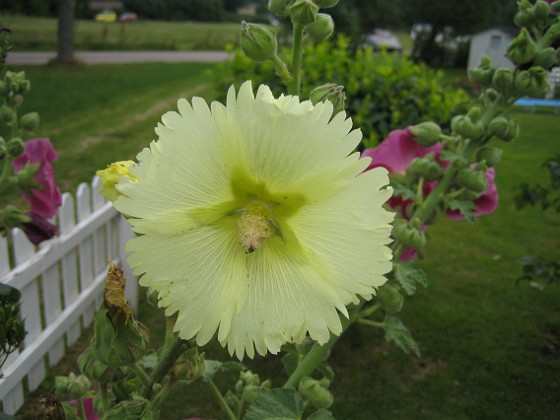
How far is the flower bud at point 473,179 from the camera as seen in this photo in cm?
116

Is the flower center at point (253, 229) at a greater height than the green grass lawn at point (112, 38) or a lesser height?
greater

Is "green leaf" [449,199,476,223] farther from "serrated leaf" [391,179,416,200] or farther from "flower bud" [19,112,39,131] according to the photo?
"flower bud" [19,112,39,131]

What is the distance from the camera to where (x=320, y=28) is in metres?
0.84

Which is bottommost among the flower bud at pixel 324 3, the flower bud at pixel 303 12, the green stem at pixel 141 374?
the green stem at pixel 141 374

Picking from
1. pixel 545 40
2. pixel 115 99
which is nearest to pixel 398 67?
pixel 545 40

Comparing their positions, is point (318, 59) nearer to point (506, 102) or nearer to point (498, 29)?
point (506, 102)

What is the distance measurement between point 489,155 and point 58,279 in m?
2.52

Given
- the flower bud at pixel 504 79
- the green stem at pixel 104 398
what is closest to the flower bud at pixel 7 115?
the green stem at pixel 104 398

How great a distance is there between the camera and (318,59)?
163 inches

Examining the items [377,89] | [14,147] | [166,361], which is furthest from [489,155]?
[377,89]

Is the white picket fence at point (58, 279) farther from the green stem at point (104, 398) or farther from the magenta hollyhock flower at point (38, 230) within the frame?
the green stem at point (104, 398)

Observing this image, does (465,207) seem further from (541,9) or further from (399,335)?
(541,9)

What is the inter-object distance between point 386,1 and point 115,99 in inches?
871

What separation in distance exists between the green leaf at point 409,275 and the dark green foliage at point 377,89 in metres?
2.64
